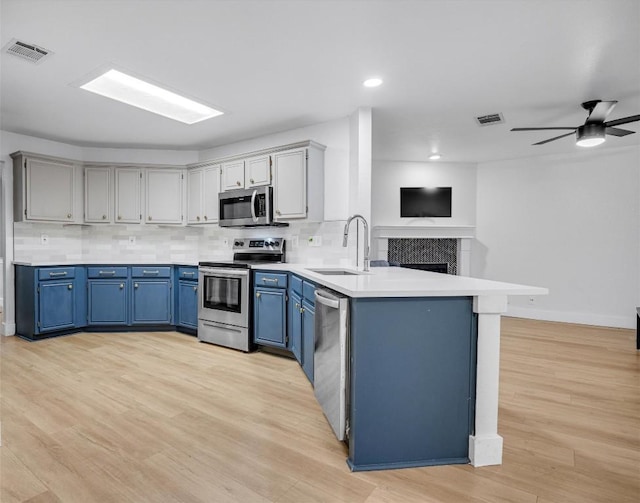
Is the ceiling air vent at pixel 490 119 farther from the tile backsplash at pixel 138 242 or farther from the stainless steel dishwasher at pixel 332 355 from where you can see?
the stainless steel dishwasher at pixel 332 355

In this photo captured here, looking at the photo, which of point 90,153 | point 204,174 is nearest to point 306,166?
point 204,174

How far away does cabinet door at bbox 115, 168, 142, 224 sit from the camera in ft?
15.6

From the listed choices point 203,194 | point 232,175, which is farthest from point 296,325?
point 203,194

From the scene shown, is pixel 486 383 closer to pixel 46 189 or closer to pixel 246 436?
pixel 246 436

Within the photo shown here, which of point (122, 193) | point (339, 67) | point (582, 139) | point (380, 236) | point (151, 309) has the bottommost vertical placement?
point (151, 309)

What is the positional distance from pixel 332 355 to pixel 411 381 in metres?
0.44

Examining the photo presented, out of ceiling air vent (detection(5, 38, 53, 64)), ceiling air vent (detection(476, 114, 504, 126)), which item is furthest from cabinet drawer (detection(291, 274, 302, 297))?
ceiling air vent (detection(476, 114, 504, 126))

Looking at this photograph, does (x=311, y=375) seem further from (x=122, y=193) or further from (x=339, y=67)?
(x=122, y=193)

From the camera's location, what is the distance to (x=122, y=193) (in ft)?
15.6

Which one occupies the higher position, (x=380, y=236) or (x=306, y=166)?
(x=306, y=166)

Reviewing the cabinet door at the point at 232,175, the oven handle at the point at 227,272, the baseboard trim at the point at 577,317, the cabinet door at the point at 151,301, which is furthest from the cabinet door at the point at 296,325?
the baseboard trim at the point at 577,317

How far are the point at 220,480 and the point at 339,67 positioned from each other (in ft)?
A: 9.03

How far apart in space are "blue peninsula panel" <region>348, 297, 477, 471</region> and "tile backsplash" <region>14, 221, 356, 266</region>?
90.0 inches

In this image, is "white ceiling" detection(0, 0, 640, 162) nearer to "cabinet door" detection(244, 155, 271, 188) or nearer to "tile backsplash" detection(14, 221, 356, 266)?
"cabinet door" detection(244, 155, 271, 188)
